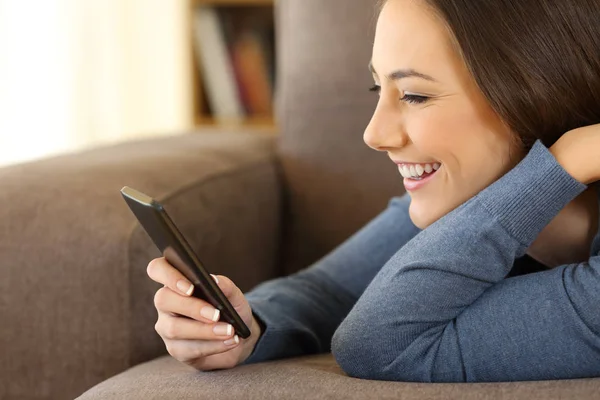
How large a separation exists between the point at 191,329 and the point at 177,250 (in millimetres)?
121

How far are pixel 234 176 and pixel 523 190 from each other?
632 mm

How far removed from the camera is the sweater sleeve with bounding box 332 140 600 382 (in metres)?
0.82

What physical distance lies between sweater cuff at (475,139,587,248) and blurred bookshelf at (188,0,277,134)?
200 centimetres

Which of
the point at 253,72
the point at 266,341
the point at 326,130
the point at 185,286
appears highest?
the point at 253,72

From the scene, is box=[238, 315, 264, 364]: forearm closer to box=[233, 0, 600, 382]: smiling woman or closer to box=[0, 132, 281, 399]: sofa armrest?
box=[233, 0, 600, 382]: smiling woman

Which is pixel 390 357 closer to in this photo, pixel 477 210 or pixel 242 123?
pixel 477 210

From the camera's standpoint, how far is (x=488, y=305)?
2.82 feet

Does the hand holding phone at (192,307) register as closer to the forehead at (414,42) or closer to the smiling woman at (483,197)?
the smiling woman at (483,197)

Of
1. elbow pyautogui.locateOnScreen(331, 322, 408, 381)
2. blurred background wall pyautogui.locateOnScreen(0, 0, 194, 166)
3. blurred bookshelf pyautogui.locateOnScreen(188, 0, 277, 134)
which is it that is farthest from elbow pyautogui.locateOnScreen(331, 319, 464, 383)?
blurred bookshelf pyautogui.locateOnScreen(188, 0, 277, 134)

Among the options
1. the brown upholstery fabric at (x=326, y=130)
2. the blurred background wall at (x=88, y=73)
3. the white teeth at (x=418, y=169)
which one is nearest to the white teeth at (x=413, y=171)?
the white teeth at (x=418, y=169)

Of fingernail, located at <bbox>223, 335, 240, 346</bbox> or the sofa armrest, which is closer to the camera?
fingernail, located at <bbox>223, 335, 240, 346</bbox>

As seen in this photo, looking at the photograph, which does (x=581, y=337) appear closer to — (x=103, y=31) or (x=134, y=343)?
(x=134, y=343)

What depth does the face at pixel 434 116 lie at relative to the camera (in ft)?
3.08

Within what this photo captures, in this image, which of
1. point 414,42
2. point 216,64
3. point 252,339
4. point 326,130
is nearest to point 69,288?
point 252,339
